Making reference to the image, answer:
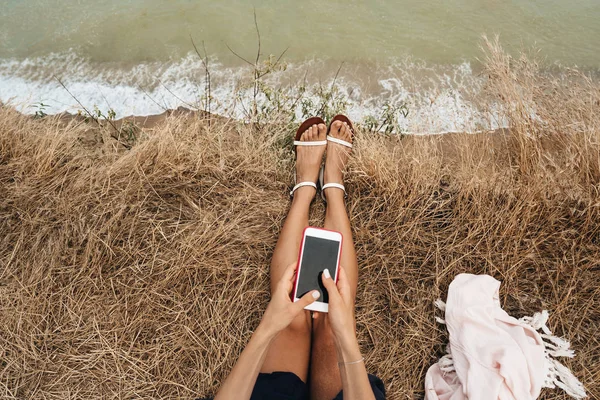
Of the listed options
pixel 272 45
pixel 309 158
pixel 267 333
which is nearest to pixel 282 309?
pixel 267 333

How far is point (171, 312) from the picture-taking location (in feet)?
6.63

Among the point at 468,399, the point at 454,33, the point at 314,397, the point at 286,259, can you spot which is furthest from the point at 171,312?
the point at 454,33

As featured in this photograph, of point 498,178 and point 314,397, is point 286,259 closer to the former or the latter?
point 314,397

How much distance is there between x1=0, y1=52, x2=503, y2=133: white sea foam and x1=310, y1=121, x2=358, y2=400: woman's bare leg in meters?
1.44

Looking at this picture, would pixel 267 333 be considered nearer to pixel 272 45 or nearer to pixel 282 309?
pixel 282 309

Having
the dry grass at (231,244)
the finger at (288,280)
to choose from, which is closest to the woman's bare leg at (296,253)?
the dry grass at (231,244)

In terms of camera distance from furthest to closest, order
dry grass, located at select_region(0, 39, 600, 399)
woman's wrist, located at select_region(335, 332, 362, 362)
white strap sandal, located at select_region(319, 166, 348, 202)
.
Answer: white strap sandal, located at select_region(319, 166, 348, 202)
dry grass, located at select_region(0, 39, 600, 399)
woman's wrist, located at select_region(335, 332, 362, 362)

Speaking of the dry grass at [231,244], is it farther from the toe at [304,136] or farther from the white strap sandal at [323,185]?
the toe at [304,136]

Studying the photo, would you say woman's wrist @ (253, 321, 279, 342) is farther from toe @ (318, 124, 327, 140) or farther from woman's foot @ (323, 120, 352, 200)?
toe @ (318, 124, 327, 140)

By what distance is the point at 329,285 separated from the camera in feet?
5.28

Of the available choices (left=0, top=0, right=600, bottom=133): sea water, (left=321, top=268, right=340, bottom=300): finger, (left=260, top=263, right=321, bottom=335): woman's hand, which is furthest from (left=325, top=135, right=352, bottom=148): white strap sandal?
(left=0, top=0, right=600, bottom=133): sea water

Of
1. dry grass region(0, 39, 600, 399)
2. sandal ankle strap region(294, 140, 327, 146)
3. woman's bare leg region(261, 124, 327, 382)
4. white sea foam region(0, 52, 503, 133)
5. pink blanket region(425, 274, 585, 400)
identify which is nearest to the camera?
pink blanket region(425, 274, 585, 400)

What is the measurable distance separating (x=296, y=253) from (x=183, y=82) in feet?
9.27

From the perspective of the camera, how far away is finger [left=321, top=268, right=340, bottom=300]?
1.56 m
